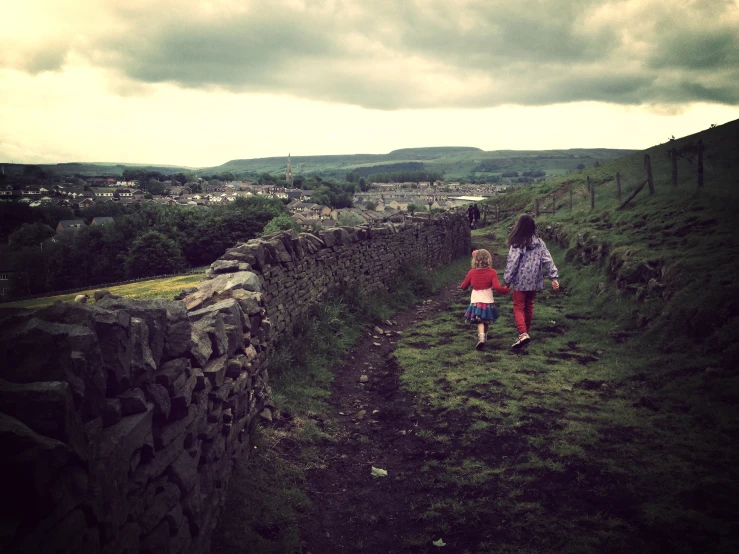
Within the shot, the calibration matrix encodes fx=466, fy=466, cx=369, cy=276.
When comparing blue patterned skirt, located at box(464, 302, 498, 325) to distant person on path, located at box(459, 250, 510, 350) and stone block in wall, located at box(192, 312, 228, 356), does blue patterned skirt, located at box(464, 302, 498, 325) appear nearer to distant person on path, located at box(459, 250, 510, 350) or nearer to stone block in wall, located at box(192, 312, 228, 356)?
distant person on path, located at box(459, 250, 510, 350)

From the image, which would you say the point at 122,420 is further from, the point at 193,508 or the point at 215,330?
the point at 215,330

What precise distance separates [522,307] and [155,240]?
223 ft

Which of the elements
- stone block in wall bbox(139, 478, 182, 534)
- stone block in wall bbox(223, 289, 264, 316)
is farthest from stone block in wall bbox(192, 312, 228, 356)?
stone block in wall bbox(139, 478, 182, 534)

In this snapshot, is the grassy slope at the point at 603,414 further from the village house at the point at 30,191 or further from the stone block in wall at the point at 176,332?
the village house at the point at 30,191

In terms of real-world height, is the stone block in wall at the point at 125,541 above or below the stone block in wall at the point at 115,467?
below

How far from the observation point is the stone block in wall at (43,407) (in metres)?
2.32

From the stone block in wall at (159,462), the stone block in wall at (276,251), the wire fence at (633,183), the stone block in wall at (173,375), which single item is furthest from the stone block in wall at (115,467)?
the wire fence at (633,183)

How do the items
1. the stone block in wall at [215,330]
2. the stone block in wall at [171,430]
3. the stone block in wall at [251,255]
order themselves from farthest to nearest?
the stone block in wall at [251,255] → the stone block in wall at [215,330] → the stone block in wall at [171,430]

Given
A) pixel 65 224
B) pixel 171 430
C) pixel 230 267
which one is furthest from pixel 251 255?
pixel 65 224

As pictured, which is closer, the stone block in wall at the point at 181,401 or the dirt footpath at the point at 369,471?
the stone block in wall at the point at 181,401

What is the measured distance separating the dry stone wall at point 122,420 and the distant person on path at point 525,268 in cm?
505

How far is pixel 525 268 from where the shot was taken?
343 inches

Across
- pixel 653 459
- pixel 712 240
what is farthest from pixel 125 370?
pixel 712 240

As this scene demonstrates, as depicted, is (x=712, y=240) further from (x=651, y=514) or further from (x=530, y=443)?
(x=651, y=514)
